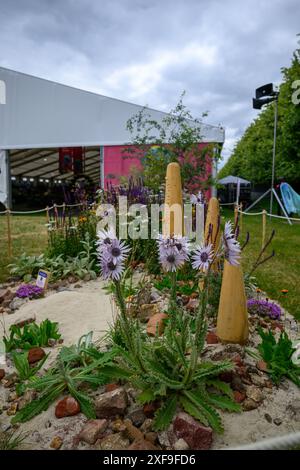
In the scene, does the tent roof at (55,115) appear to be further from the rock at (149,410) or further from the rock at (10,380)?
the rock at (149,410)

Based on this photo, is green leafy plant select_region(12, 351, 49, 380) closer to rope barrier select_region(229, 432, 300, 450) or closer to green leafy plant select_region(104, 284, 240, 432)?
green leafy plant select_region(104, 284, 240, 432)

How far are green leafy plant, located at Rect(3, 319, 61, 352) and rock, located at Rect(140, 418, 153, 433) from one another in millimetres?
1192

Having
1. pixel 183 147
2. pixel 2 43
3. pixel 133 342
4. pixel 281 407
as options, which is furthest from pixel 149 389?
pixel 183 147

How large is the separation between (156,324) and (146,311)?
391mm

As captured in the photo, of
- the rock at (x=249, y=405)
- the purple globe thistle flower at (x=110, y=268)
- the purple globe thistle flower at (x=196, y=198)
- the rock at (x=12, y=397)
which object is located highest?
the purple globe thistle flower at (x=196, y=198)

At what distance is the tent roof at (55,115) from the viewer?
511 inches

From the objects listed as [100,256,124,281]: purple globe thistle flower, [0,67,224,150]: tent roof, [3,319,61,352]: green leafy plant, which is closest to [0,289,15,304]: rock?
[3,319,61,352]: green leafy plant

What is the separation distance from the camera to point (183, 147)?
1077cm

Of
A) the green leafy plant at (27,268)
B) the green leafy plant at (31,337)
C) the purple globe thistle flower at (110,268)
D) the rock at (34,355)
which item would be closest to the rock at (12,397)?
the rock at (34,355)

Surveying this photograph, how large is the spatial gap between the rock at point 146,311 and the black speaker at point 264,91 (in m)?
8.91

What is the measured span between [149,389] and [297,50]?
16.8 meters

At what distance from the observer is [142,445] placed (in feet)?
4.59

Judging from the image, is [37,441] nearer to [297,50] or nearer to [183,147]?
[183,147]

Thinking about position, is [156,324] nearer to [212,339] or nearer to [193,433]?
[212,339]
